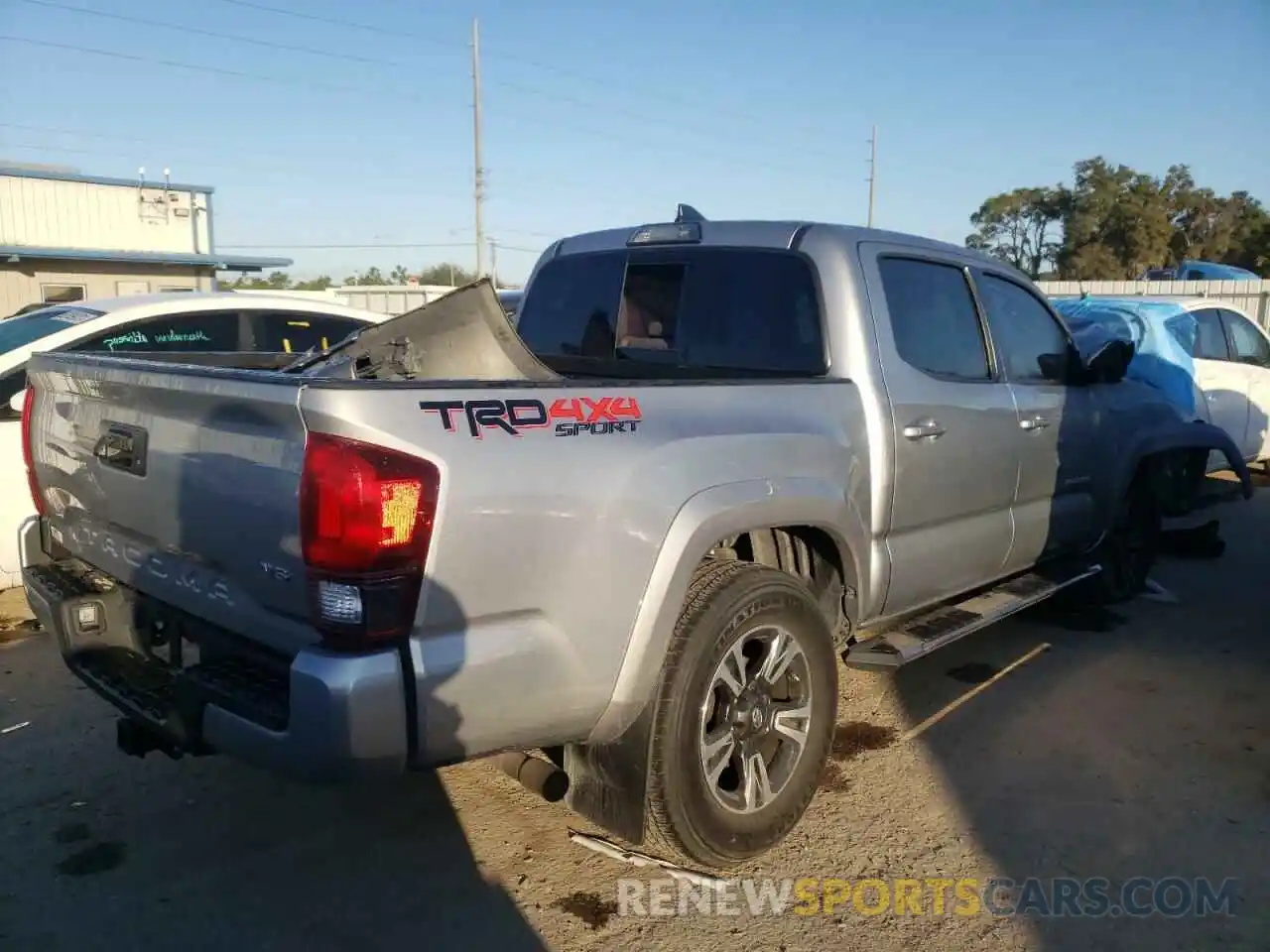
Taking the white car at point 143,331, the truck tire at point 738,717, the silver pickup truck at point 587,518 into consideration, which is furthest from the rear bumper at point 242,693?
the white car at point 143,331

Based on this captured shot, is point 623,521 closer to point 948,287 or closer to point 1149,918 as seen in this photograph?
point 1149,918

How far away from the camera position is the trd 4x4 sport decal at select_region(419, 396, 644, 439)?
244cm

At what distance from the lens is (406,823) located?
364 centimetres

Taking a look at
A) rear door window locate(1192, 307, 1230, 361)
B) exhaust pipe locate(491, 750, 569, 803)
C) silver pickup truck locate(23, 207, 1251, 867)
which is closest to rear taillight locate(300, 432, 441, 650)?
silver pickup truck locate(23, 207, 1251, 867)

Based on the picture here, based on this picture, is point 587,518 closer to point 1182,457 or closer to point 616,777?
point 616,777

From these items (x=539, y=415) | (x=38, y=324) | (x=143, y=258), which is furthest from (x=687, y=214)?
(x=143, y=258)

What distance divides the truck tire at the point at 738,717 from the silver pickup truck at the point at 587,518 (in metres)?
0.01

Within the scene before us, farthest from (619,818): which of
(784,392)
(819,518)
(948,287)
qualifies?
(948,287)

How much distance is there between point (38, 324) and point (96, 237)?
678 inches

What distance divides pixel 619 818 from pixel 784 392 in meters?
1.44

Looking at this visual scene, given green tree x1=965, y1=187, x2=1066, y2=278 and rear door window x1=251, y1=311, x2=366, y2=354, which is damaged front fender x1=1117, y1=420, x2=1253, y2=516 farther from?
green tree x1=965, y1=187, x2=1066, y2=278

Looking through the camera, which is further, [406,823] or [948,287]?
[948,287]

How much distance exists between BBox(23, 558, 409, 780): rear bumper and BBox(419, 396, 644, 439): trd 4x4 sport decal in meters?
0.58

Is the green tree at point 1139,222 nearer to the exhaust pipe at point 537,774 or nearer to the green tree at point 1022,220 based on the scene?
the green tree at point 1022,220
